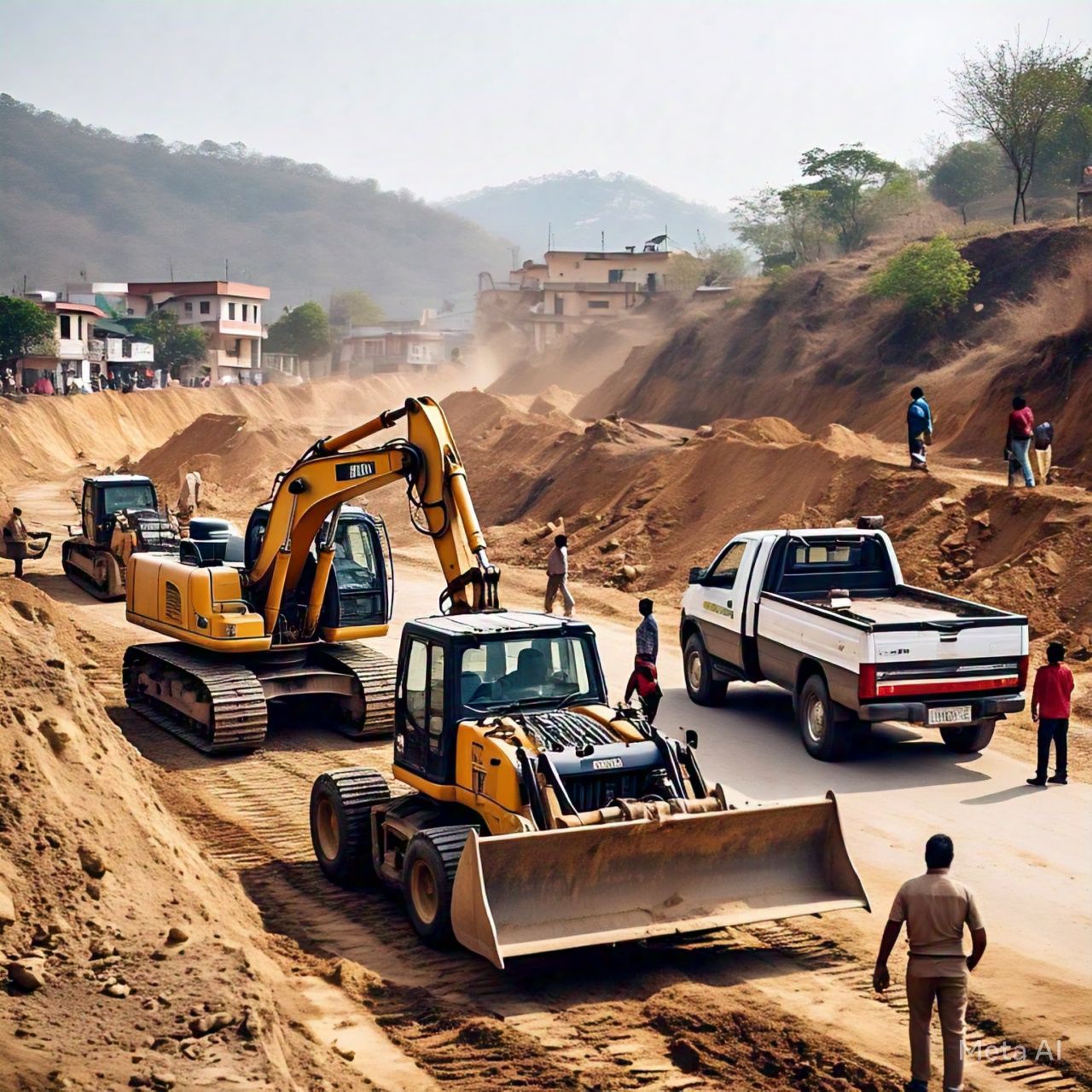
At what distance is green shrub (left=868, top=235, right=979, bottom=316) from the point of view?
44156 millimetres

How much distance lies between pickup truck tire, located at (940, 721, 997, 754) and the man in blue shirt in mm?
11411

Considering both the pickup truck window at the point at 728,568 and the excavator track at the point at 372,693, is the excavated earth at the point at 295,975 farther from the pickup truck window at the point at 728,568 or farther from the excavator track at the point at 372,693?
the pickup truck window at the point at 728,568

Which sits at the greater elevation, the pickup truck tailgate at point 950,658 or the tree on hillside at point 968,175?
the tree on hillside at point 968,175

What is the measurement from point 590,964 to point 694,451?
23.9 m

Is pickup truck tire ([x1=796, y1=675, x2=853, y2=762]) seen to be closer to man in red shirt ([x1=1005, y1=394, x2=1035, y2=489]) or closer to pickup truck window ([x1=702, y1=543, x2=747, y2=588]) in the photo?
pickup truck window ([x1=702, y1=543, x2=747, y2=588])

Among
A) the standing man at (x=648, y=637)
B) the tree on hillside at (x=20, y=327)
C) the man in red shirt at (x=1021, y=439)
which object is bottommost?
the standing man at (x=648, y=637)

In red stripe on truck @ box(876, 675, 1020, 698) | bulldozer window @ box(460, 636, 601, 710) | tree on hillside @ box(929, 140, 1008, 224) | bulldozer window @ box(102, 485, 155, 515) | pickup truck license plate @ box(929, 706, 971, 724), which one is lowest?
pickup truck license plate @ box(929, 706, 971, 724)

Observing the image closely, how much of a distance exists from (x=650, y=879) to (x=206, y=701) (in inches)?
301

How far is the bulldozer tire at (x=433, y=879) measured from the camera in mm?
9805

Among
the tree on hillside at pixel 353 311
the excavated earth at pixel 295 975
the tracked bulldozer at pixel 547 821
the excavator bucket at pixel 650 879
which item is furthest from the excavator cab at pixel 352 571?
the tree on hillside at pixel 353 311

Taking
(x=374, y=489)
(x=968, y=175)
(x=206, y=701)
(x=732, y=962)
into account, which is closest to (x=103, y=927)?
(x=732, y=962)

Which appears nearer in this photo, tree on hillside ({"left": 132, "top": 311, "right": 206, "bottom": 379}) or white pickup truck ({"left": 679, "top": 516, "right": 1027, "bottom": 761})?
white pickup truck ({"left": 679, "top": 516, "right": 1027, "bottom": 761})

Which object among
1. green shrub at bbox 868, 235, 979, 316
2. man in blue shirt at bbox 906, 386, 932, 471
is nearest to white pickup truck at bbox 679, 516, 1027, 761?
man in blue shirt at bbox 906, 386, 932, 471

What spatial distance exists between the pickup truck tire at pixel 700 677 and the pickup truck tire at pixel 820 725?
7.38 feet
